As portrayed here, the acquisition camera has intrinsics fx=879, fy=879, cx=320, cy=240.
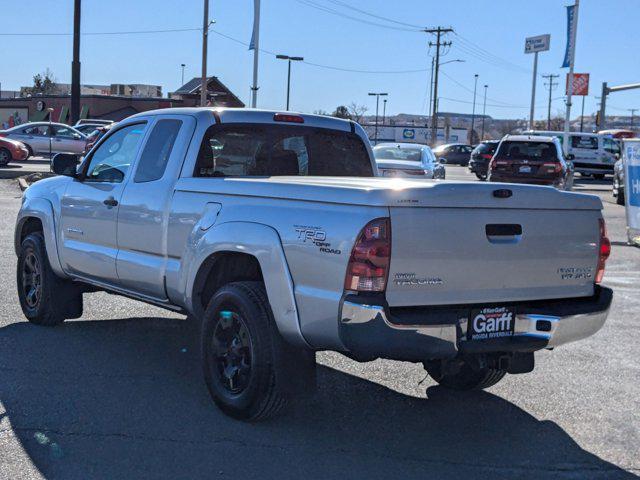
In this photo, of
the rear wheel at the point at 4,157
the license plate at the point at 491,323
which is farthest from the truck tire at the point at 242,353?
the rear wheel at the point at 4,157

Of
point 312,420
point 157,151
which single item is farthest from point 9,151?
point 312,420

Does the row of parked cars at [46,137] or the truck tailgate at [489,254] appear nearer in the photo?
the truck tailgate at [489,254]

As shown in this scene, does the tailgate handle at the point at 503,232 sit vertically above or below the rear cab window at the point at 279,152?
below

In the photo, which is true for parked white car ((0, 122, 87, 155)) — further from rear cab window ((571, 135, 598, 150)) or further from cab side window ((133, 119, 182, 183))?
cab side window ((133, 119, 182, 183))

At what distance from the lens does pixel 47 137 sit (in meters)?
36.9

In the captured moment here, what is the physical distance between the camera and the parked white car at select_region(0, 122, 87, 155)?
35.4 meters

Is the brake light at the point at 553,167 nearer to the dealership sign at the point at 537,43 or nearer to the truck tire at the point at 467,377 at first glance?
the truck tire at the point at 467,377

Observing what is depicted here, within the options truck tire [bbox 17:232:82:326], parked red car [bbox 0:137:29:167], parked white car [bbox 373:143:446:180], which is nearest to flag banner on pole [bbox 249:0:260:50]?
parked red car [bbox 0:137:29:167]

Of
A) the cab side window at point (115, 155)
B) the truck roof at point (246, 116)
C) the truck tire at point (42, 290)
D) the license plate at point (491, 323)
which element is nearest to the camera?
the license plate at point (491, 323)

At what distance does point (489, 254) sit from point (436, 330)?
0.56m

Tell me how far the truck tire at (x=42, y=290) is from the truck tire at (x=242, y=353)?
8.63 ft

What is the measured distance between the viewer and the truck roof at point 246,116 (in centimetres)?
646

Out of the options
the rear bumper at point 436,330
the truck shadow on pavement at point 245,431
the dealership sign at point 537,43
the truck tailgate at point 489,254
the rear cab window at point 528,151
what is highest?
the dealership sign at point 537,43

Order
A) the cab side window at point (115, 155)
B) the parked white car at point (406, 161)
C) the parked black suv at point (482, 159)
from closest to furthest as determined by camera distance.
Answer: the cab side window at point (115, 155), the parked white car at point (406, 161), the parked black suv at point (482, 159)
